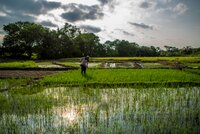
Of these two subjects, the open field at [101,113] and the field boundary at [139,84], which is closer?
the open field at [101,113]

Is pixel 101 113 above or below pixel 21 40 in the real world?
below

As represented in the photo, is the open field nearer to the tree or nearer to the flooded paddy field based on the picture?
the flooded paddy field

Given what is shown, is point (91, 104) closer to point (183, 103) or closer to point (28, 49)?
point (183, 103)

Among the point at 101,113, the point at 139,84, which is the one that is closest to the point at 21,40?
the point at 139,84

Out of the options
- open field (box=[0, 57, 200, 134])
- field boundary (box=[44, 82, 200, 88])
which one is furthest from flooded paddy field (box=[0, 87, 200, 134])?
field boundary (box=[44, 82, 200, 88])

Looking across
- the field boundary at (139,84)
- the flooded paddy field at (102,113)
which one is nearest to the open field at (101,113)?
the flooded paddy field at (102,113)

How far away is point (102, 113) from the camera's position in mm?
Answer: 6996

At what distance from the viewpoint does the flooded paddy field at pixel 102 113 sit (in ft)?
18.7

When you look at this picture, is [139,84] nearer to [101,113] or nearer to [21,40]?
[101,113]

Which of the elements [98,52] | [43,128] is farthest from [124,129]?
[98,52]

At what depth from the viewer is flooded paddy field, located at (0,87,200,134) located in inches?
224

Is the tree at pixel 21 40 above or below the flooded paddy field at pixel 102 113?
above

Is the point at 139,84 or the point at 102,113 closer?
the point at 102,113

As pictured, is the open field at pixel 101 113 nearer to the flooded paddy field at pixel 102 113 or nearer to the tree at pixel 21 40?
the flooded paddy field at pixel 102 113
